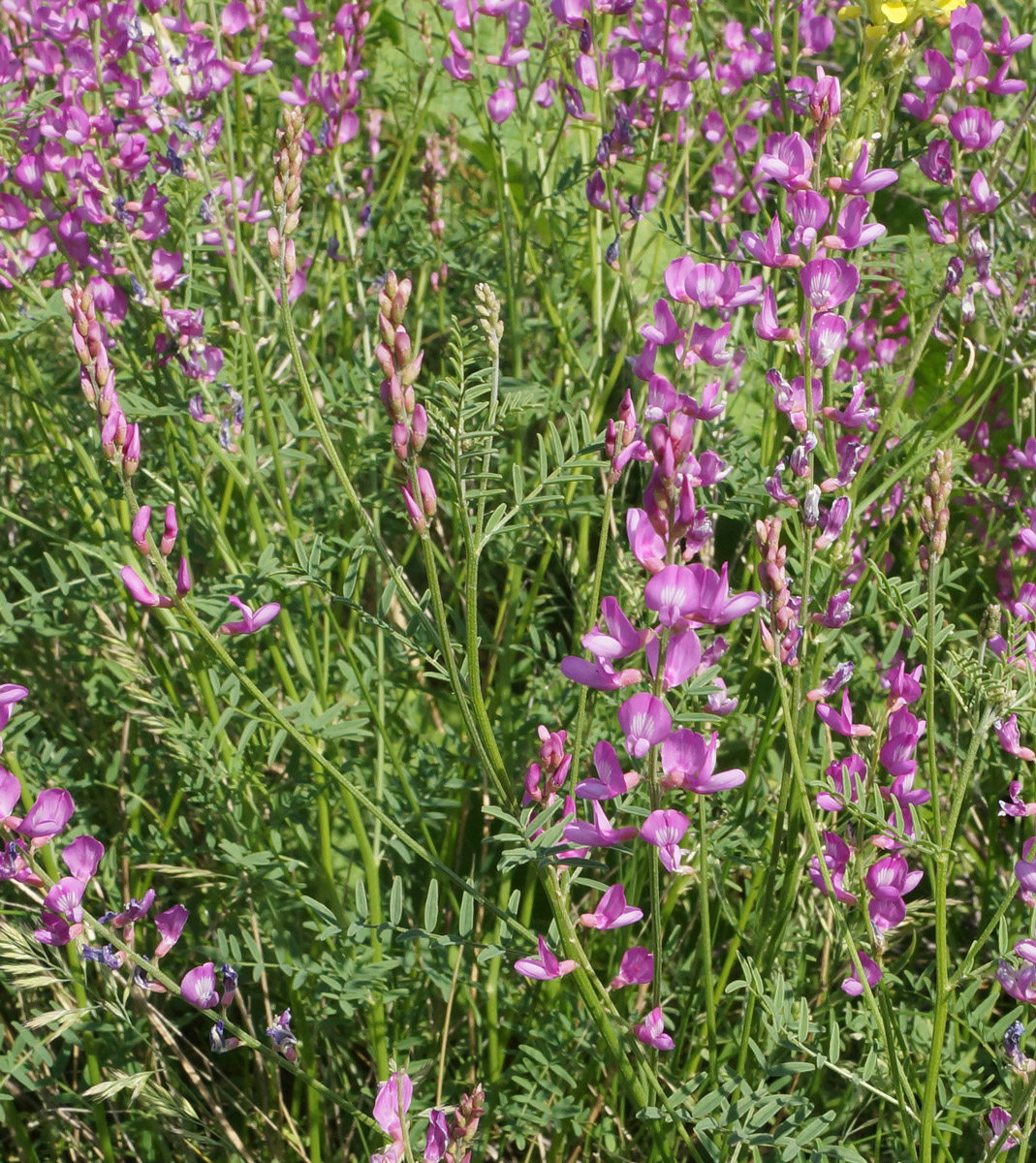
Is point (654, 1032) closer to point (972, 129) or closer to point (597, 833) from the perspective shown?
point (597, 833)

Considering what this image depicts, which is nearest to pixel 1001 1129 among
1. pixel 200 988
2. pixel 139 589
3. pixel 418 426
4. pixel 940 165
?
pixel 200 988

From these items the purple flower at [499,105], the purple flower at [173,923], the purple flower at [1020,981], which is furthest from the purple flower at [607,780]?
the purple flower at [499,105]

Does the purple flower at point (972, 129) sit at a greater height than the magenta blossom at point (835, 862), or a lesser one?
greater

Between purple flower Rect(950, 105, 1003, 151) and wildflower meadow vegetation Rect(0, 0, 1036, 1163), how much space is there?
0.03 metres

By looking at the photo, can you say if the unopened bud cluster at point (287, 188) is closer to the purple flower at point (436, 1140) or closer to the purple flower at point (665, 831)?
the purple flower at point (665, 831)

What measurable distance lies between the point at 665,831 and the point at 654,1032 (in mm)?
351

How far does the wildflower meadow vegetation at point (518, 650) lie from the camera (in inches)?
58.1

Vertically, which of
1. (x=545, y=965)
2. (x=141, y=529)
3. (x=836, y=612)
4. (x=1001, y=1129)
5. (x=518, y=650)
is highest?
(x=141, y=529)

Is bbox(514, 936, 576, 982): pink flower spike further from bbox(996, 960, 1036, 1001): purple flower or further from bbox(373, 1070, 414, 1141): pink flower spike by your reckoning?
bbox(996, 960, 1036, 1001): purple flower

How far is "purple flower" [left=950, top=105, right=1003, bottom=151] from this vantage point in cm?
200

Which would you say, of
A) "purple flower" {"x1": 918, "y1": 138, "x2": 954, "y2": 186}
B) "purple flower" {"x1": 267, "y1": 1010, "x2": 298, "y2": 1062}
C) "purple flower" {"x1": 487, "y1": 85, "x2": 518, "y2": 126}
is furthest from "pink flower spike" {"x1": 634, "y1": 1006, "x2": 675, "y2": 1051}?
"purple flower" {"x1": 487, "y1": 85, "x2": 518, "y2": 126}

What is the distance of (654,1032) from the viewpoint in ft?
4.83

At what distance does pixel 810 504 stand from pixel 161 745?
1.46 m

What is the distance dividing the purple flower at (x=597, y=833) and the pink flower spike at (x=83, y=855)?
0.68 m
